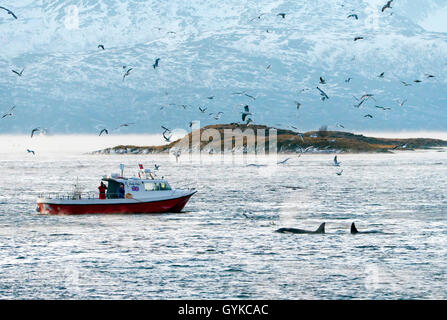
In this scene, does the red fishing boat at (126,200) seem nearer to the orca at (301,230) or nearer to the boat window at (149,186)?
the boat window at (149,186)

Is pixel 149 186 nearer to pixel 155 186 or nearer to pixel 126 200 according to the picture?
pixel 155 186

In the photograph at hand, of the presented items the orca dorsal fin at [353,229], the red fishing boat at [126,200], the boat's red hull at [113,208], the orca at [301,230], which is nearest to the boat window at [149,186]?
the red fishing boat at [126,200]

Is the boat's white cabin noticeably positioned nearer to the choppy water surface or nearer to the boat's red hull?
the boat's red hull

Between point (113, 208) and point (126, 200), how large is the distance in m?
1.42

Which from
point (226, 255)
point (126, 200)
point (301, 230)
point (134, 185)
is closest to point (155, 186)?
point (134, 185)

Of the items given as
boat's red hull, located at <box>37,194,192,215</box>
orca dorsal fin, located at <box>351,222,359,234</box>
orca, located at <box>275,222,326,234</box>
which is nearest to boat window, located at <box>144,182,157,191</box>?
boat's red hull, located at <box>37,194,192,215</box>

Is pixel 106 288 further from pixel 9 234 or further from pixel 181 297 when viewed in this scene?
pixel 9 234

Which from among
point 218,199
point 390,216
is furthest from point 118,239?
point 218,199

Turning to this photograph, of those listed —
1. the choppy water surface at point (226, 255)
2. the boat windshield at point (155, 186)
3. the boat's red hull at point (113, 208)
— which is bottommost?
the choppy water surface at point (226, 255)

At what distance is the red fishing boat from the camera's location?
70438 millimetres

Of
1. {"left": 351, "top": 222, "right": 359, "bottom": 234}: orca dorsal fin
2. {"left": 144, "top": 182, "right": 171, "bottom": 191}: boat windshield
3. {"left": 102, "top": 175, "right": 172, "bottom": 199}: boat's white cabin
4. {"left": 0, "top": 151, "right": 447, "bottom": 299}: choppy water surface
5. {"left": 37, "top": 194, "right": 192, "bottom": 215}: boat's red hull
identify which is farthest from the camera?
{"left": 144, "top": 182, "right": 171, "bottom": 191}: boat windshield

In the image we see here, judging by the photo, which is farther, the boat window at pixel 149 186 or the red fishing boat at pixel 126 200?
the boat window at pixel 149 186

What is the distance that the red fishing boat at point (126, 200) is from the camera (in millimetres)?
70438

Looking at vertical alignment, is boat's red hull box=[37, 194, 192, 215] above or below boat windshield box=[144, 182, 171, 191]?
below
